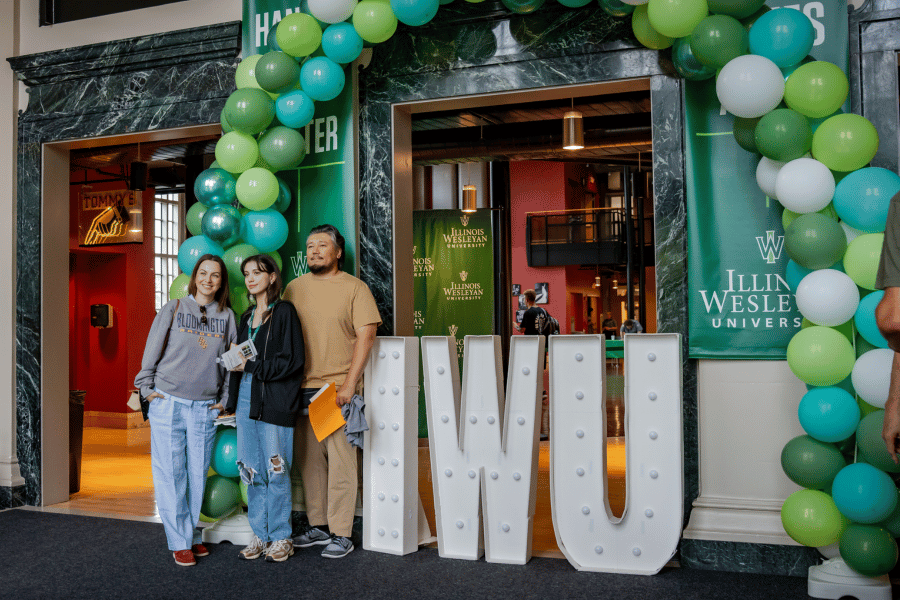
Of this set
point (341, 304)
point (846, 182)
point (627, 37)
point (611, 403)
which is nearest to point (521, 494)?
point (341, 304)

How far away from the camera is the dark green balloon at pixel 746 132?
3.50 m

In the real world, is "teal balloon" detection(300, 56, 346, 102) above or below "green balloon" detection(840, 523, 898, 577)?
above

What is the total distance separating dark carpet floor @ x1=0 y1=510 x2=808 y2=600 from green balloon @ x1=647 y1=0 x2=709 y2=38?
243 centimetres

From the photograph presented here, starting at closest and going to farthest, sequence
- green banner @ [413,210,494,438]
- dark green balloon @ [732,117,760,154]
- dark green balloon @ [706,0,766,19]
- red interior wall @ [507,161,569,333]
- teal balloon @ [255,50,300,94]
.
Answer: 1. dark green balloon @ [706,0,766,19]
2. dark green balloon @ [732,117,760,154]
3. teal balloon @ [255,50,300,94]
4. green banner @ [413,210,494,438]
5. red interior wall @ [507,161,569,333]

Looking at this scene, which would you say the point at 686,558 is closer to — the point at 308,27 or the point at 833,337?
the point at 833,337

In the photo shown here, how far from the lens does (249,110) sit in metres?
4.05

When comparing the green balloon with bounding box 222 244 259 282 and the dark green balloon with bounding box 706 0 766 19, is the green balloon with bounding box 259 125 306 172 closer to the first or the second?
the green balloon with bounding box 222 244 259 282

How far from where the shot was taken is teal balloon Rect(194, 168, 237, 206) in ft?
13.9

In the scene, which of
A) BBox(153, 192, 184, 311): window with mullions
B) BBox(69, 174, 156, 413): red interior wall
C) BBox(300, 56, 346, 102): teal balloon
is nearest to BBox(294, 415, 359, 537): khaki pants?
BBox(300, 56, 346, 102): teal balloon

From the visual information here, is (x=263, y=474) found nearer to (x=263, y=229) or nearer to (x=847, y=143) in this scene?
(x=263, y=229)

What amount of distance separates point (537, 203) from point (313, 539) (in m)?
15.1

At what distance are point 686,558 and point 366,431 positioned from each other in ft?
5.44

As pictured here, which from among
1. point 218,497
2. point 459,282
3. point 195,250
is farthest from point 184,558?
point 459,282

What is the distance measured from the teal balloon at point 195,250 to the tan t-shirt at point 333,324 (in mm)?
708
